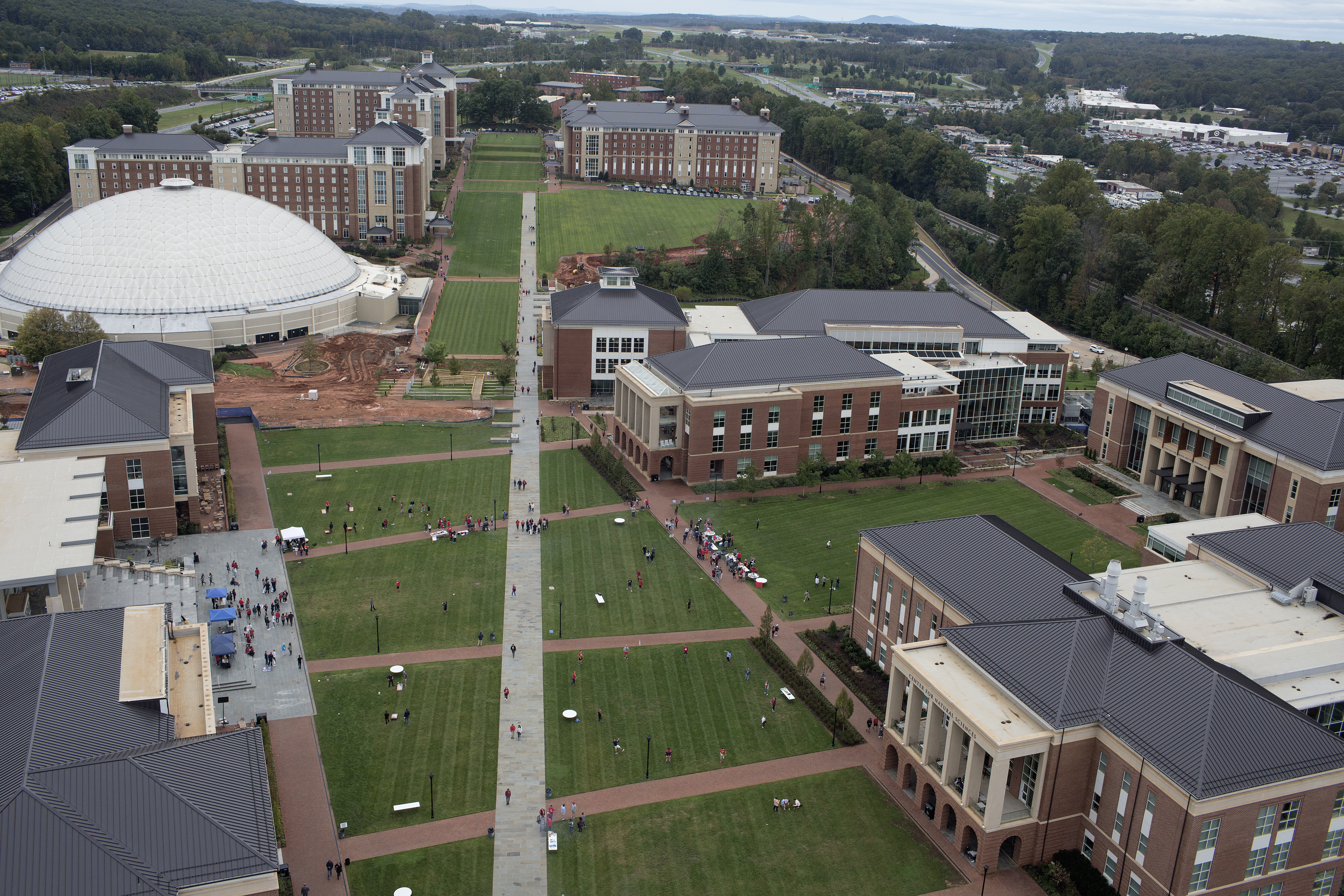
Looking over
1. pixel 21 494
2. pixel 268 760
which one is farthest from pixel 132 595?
pixel 268 760

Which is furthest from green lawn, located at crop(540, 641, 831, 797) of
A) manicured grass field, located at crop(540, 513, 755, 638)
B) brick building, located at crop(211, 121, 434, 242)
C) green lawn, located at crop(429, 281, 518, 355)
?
brick building, located at crop(211, 121, 434, 242)

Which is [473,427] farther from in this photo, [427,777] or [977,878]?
[977,878]

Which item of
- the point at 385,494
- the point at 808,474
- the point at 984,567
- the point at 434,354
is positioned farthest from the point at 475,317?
the point at 984,567

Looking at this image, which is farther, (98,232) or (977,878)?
(98,232)

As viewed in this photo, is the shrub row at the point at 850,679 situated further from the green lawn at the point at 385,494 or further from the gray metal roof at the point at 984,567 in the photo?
the green lawn at the point at 385,494

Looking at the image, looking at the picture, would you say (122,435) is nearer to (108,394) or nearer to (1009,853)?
(108,394)
